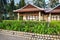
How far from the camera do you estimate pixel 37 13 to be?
27250 millimetres

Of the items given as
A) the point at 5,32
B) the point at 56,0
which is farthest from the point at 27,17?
the point at 5,32

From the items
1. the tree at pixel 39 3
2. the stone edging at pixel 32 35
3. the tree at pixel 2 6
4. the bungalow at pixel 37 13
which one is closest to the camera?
the stone edging at pixel 32 35

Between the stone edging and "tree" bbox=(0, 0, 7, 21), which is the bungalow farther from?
the stone edging

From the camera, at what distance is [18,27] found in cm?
1186

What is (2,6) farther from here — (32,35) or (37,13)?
(32,35)

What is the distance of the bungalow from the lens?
25728 millimetres

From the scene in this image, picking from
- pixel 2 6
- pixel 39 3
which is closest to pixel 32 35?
pixel 2 6

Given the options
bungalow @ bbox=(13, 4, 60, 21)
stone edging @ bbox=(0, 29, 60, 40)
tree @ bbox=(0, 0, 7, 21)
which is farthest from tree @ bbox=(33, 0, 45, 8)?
stone edging @ bbox=(0, 29, 60, 40)

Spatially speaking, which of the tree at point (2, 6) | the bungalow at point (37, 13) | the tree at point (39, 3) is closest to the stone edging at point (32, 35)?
the bungalow at point (37, 13)

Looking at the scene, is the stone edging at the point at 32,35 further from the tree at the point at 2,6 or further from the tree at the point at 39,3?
the tree at the point at 39,3

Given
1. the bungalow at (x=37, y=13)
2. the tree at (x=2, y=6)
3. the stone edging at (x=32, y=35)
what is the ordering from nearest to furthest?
the stone edging at (x=32, y=35) → the bungalow at (x=37, y=13) → the tree at (x=2, y=6)

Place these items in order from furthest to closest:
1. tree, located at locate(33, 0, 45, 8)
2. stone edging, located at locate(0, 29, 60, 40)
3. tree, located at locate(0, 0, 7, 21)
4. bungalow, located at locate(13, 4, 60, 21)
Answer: tree, located at locate(33, 0, 45, 8)
tree, located at locate(0, 0, 7, 21)
bungalow, located at locate(13, 4, 60, 21)
stone edging, located at locate(0, 29, 60, 40)

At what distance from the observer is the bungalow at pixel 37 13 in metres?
25.7

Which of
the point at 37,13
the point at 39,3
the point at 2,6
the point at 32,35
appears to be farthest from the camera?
the point at 39,3
